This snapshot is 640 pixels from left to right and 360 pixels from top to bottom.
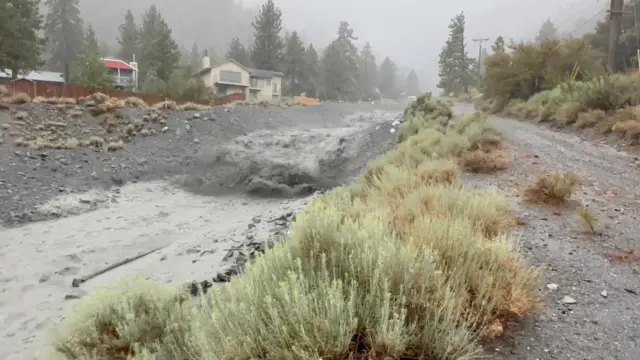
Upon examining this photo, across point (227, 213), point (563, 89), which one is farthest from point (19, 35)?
point (563, 89)

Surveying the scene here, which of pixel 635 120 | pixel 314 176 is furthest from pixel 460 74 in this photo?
pixel 635 120

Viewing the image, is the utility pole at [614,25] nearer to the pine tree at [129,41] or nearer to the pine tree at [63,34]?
the pine tree at [63,34]

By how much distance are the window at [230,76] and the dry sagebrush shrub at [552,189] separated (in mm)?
55906

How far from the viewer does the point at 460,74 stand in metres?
67.2

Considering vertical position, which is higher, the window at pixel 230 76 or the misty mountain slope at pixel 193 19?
the misty mountain slope at pixel 193 19

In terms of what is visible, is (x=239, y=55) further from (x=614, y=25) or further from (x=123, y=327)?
(x=123, y=327)

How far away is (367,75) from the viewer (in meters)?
106

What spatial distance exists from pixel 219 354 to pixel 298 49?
65163 mm

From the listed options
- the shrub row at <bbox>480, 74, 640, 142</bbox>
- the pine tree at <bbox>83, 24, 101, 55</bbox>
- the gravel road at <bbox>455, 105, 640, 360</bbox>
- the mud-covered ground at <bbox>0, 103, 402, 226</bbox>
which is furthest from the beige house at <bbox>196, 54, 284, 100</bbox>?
the gravel road at <bbox>455, 105, 640, 360</bbox>

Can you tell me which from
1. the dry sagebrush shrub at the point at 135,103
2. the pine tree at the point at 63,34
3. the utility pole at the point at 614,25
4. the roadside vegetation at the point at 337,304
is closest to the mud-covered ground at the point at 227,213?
the roadside vegetation at the point at 337,304

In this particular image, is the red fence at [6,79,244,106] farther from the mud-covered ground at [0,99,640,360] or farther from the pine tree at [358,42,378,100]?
the pine tree at [358,42,378,100]

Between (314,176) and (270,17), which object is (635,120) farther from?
(270,17)

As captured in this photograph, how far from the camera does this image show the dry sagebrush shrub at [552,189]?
7.05 m

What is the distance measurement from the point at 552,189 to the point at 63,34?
67.1 meters
